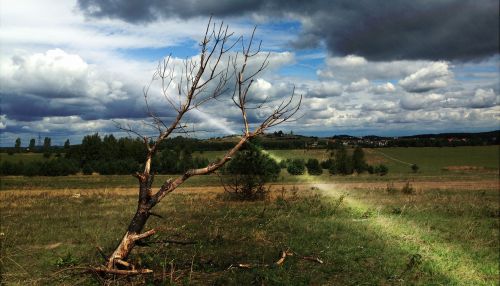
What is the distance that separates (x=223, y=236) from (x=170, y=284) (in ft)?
16.0

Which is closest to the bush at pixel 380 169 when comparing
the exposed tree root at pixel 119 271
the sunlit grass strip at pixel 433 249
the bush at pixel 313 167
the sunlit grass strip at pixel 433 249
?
the bush at pixel 313 167

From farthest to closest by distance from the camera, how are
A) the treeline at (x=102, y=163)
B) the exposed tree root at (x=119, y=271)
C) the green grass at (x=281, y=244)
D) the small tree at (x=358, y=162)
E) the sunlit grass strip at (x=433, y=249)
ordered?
1. the treeline at (x=102, y=163)
2. the small tree at (x=358, y=162)
3. the sunlit grass strip at (x=433, y=249)
4. the green grass at (x=281, y=244)
5. the exposed tree root at (x=119, y=271)

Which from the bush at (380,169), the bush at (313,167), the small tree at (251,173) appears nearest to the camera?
the small tree at (251,173)

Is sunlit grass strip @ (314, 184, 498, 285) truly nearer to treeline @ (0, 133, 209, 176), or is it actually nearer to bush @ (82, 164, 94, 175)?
treeline @ (0, 133, 209, 176)

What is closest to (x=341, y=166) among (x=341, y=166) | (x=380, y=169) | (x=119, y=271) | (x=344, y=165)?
(x=341, y=166)

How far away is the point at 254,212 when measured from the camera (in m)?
17.7

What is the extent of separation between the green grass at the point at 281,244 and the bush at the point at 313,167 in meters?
50.5

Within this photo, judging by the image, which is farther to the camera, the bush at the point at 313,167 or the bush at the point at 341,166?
the bush at the point at 341,166

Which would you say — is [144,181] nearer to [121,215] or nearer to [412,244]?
[412,244]

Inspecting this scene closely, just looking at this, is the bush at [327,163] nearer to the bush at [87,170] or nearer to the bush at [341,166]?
the bush at [341,166]

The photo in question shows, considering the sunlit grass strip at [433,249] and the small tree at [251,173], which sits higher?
the small tree at [251,173]

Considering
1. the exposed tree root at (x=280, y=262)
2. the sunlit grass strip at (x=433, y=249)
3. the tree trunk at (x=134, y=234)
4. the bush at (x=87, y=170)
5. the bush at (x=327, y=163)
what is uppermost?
the tree trunk at (x=134, y=234)

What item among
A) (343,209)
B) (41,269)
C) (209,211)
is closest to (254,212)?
(209,211)

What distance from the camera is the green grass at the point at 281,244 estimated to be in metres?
8.79
